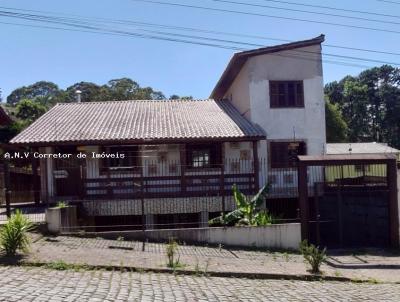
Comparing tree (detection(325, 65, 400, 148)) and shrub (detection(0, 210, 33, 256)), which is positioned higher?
tree (detection(325, 65, 400, 148))

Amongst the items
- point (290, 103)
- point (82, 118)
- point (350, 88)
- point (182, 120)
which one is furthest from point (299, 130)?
point (350, 88)

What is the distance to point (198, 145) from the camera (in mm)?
20219

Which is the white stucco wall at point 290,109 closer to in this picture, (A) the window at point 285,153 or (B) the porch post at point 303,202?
(A) the window at point 285,153

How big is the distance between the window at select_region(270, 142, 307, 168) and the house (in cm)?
4

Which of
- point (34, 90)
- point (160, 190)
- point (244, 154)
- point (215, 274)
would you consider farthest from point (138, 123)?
point (34, 90)

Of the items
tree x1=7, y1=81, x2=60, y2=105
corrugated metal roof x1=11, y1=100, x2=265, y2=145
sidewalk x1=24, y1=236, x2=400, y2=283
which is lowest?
sidewalk x1=24, y1=236, x2=400, y2=283

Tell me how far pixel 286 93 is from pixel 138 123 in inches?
254

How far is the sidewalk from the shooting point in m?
9.71

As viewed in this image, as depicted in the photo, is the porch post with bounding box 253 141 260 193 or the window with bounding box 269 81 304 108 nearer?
the porch post with bounding box 253 141 260 193

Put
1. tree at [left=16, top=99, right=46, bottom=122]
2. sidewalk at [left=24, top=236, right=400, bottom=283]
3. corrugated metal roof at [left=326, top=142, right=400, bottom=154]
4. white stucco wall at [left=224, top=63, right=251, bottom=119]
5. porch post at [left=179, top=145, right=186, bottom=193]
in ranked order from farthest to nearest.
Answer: tree at [left=16, top=99, right=46, bottom=122], corrugated metal roof at [left=326, top=142, right=400, bottom=154], white stucco wall at [left=224, top=63, right=251, bottom=119], porch post at [left=179, top=145, right=186, bottom=193], sidewalk at [left=24, top=236, right=400, bottom=283]

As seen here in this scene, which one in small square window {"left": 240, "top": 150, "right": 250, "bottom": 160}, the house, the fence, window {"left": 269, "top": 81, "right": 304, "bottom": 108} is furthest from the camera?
window {"left": 269, "top": 81, "right": 304, "bottom": 108}

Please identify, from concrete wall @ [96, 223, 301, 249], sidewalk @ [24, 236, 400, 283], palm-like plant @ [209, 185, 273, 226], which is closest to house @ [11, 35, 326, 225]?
palm-like plant @ [209, 185, 273, 226]

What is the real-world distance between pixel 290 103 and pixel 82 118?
9186mm

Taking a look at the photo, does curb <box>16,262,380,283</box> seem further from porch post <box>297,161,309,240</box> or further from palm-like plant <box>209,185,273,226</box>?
palm-like plant <box>209,185,273,226</box>
